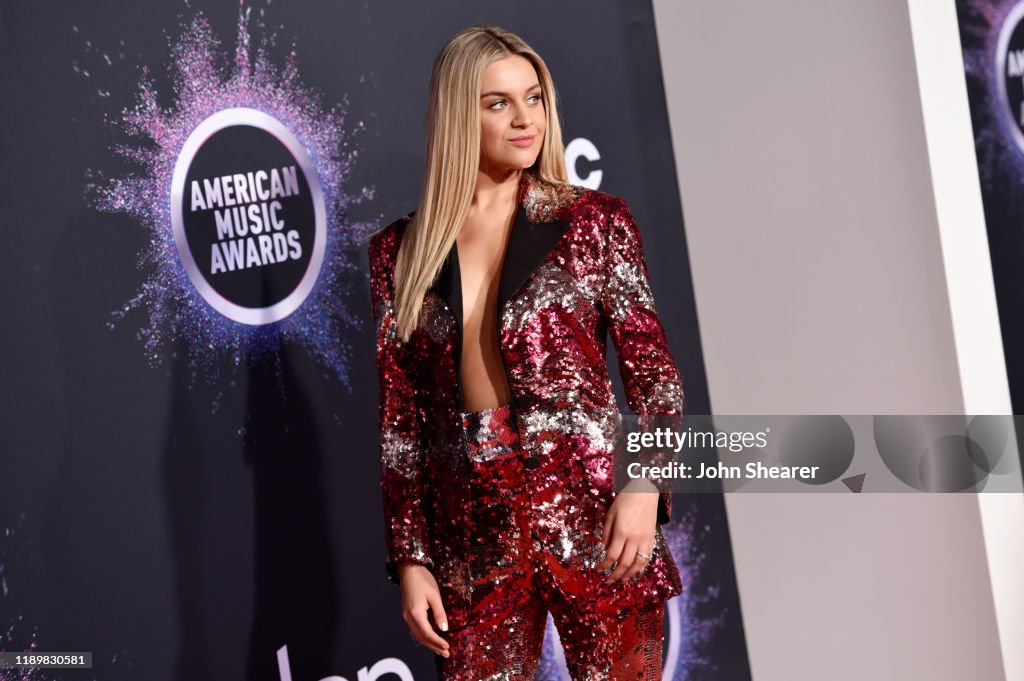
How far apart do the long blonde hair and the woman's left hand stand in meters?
0.54

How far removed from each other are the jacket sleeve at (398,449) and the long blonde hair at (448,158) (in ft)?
0.14

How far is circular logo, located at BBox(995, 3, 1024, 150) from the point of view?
341 centimetres

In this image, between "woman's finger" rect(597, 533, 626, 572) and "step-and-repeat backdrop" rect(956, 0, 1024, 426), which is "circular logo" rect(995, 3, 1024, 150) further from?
"woman's finger" rect(597, 533, 626, 572)

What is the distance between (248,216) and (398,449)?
0.85 metres

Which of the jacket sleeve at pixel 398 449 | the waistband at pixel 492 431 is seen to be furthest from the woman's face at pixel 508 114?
the waistband at pixel 492 431

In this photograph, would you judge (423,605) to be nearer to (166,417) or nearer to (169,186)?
(166,417)

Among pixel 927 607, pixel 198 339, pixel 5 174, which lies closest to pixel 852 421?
pixel 927 607

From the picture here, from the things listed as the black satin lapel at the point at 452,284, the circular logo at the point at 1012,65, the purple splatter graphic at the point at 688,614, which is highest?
the circular logo at the point at 1012,65

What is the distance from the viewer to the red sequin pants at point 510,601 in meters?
2.25

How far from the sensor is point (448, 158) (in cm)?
239

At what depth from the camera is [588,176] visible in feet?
11.4

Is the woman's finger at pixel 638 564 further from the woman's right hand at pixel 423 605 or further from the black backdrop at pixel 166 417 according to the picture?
the black backdrop at pixel 166 417

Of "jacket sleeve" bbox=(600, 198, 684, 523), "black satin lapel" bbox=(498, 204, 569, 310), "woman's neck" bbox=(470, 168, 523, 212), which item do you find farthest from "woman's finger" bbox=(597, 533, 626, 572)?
"woman's neck" bbox=(470, 168, 523, 212)

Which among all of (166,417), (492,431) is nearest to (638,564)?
(492,431)
